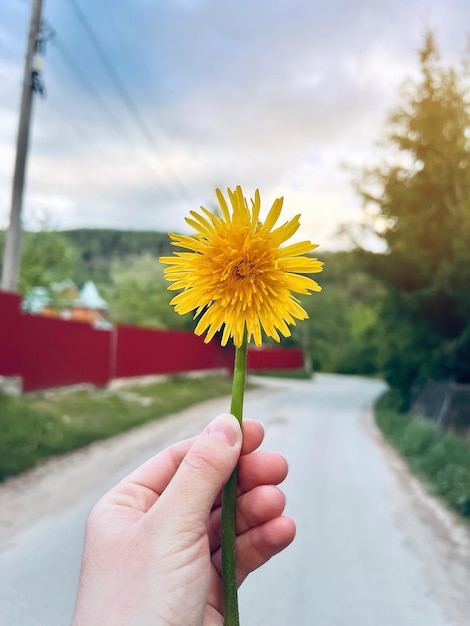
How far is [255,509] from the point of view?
1.36 meters

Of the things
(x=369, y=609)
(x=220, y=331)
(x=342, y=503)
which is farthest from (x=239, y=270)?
(x=342, y=503)

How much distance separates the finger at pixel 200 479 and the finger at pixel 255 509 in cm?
19

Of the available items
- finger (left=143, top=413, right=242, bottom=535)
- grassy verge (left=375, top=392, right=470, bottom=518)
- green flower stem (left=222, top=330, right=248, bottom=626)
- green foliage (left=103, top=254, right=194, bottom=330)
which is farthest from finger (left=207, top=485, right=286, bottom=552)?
green foliage (left=103, top=254, right=194, bottom=330)

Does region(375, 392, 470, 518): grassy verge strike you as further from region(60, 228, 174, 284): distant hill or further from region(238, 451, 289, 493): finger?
region(60, 228, 174, 284): distant hill

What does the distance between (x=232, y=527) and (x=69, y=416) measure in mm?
10317

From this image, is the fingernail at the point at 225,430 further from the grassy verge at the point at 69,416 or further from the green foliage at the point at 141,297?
the green foliage at the point at 141,297

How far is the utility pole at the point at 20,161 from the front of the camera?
11.0 metres

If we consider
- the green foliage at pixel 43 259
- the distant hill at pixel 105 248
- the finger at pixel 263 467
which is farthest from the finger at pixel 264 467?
the distant hill at pixel 105 248

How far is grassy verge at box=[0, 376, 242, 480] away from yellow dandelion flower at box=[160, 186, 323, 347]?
22.6 feet

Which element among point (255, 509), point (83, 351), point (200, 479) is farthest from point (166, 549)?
point (83, 351)

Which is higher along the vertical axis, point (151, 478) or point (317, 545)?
point (151, 478)

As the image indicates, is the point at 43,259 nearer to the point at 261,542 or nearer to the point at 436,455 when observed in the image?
the point at 436,455

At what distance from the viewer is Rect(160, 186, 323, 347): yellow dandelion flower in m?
0.92

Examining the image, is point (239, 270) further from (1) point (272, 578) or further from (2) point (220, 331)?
(1) point (272, 578)
